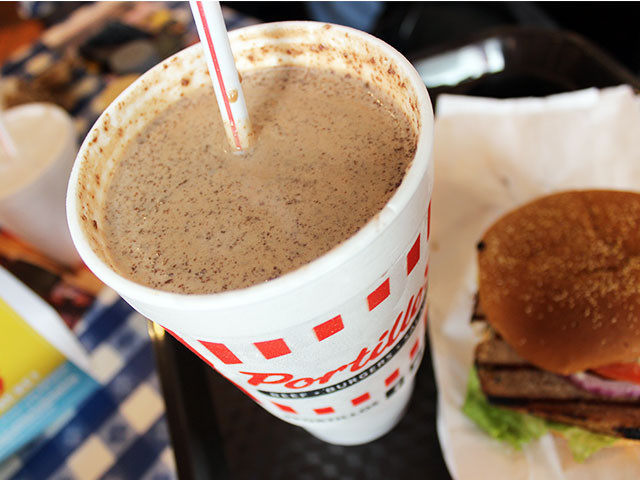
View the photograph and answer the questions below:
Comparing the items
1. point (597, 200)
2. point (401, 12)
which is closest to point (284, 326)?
point (597, 200)

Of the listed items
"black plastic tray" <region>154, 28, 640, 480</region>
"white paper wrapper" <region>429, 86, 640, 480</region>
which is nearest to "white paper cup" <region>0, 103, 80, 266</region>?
"black plastic tray" <region>154, 28, 640, 480</region>

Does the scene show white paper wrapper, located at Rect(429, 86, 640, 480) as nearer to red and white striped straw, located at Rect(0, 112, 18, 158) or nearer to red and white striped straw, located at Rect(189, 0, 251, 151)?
red and white striped straw, located at Rect(189, 0, 251, 151)

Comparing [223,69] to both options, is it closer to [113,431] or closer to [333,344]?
[333,344]

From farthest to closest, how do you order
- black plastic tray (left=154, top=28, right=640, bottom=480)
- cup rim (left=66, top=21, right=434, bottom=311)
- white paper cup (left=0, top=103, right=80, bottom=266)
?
1. white paper cup (left=0, top=103, right=80, bottom=266)
2. black plastic tray (left=154, top=28, right=640, bottom=480)
3. cup rim (left=66, top=21, right=434, bottom=311)

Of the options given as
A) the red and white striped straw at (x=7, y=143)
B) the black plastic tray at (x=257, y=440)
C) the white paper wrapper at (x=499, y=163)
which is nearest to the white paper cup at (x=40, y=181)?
the red and white striped straw at (x=7, y=143)

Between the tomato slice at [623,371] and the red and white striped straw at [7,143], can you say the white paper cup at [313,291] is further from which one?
the red and white striped straw at [7,143]
